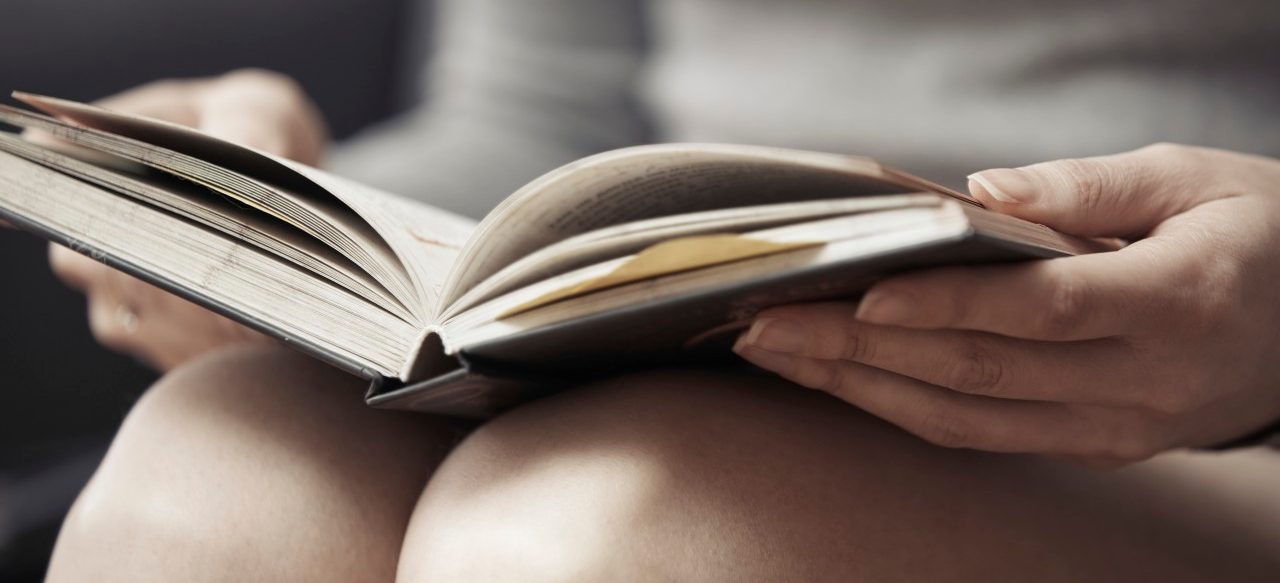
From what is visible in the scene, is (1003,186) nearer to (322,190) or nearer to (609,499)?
(609,499)

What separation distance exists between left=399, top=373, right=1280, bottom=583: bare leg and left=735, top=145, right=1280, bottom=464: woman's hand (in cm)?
4

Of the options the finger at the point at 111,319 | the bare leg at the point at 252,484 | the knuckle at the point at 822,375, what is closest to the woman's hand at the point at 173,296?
the finger at the point at 111,319

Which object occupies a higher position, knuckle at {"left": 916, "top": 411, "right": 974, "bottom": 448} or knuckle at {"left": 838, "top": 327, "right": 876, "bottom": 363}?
knuckle at {"left": 838, "top": 327, "right": 876, "bottom": 363}

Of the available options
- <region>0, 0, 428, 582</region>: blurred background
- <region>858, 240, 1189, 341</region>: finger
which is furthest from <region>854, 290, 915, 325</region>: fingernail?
<region>0, 0, 428, 582</region>: blurred background

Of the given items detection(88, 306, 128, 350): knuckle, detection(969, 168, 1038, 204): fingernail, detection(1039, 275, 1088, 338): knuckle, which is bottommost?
detection(1039, 275, 1088, 338): knuckle

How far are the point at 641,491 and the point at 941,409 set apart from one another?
15 centimetres

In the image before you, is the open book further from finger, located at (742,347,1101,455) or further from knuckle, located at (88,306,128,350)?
knuckle, located at (88,306,128,350)

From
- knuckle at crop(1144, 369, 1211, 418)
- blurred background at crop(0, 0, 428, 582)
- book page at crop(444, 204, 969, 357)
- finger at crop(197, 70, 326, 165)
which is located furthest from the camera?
blurred background at crop(0, 0, 428, 582)

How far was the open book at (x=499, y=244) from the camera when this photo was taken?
14.6 inches

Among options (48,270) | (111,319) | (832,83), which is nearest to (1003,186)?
(832,83)

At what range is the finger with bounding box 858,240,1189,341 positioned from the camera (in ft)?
1.24

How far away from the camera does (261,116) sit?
83cm

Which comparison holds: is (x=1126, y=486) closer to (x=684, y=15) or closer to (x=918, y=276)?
(x=918, y=276)

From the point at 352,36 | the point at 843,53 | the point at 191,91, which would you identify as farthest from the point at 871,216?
the point at 352,36
